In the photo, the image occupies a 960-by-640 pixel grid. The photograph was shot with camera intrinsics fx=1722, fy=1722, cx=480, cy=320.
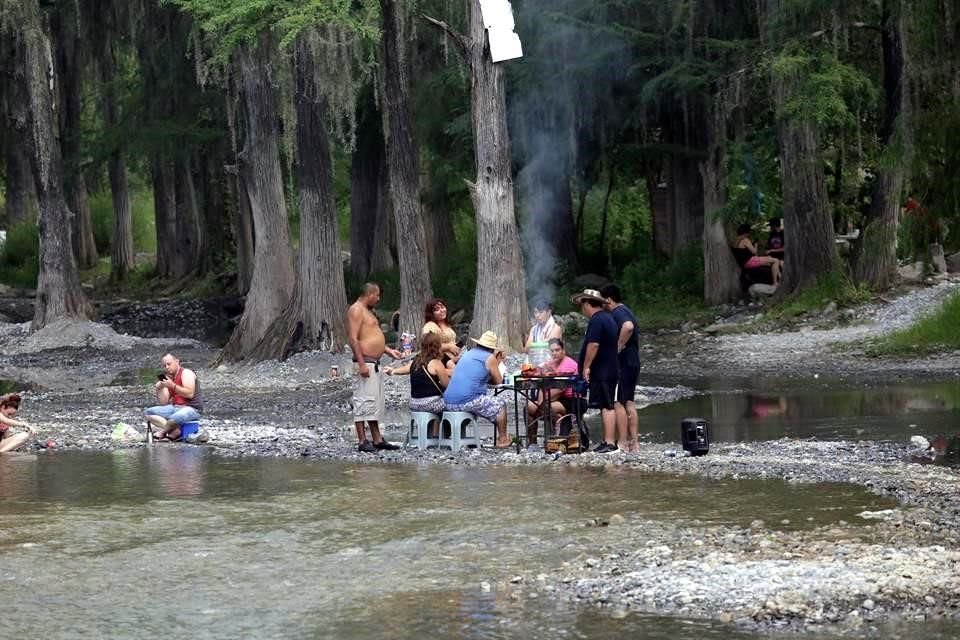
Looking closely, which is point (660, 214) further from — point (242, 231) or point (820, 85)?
point (820, 85)

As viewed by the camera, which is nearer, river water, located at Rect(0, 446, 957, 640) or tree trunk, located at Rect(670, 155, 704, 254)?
river water, located at Rect(0, 446, 957, 640)

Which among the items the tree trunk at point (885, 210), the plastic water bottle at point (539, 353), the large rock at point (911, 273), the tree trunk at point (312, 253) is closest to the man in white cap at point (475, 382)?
the plastic water bottle at point (539, 353)

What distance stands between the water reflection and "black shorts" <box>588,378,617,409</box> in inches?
78.0

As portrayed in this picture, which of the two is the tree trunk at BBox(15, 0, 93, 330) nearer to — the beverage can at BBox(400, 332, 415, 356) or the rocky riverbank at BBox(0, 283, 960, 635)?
the rocky riverbank at BBox(0, 283, 960, 635)

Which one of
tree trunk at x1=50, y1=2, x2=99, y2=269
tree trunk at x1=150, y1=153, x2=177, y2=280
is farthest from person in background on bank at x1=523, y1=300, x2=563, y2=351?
tree trunk at x1=150, y1=153, x2=177, y2=280

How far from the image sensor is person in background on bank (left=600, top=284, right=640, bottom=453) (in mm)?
15922

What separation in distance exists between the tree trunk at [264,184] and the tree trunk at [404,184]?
2.65 m

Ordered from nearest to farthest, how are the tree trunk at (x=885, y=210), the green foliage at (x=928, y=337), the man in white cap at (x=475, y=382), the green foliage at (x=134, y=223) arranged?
the man in white cap at (x=475, y=382)
the green foliage at (x=928, y=337)
the tree trunk at (x=885, y=210)
the green foliage at (x=134, y=223)

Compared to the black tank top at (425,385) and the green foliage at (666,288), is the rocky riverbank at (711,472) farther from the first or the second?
the green foliage at (666,288)

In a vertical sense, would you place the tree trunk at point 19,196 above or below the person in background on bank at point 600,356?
above

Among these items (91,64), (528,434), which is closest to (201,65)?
(91,64)

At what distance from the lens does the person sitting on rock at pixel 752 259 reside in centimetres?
3269

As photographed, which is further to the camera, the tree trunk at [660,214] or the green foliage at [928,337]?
the tree trunk at [660,214]

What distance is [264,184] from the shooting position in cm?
3173
